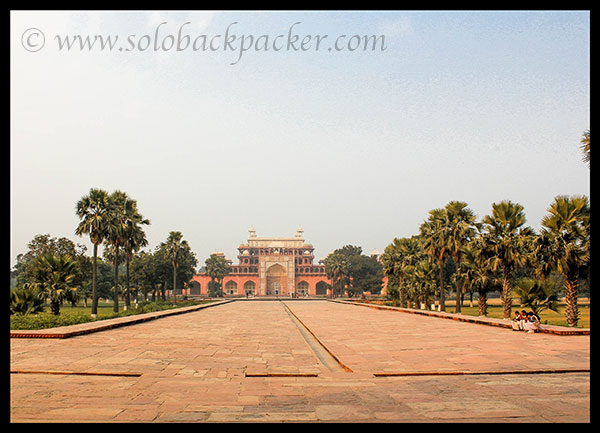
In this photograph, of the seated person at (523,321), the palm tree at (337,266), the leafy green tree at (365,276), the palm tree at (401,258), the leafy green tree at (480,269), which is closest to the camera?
the seated person at (523,321)

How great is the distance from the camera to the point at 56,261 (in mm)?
26234

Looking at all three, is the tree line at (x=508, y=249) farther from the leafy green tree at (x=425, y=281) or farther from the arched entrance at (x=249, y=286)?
the arched entrance at (x=249, y=286)

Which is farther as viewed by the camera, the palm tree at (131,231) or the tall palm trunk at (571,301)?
the palm tree at (131,231)

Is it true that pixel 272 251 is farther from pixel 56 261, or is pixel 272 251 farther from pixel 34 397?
pixel 34 397

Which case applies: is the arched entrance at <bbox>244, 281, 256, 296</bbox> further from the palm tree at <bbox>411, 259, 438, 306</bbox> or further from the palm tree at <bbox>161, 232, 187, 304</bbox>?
the palm tree at <bbox>411, 259, 438, 306</bbox>

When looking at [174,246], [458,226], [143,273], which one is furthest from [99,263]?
[458,226]

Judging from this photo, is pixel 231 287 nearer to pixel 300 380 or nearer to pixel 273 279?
pixel 273 279

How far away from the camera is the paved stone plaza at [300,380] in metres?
5.65

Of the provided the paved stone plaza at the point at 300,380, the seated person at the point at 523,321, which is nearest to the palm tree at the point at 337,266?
the seated person at the point at 523,321

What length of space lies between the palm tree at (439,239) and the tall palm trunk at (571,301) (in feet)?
42.4

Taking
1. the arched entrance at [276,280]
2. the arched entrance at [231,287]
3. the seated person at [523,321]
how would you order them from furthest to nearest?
the arched entrance at [276,280]
the arched entrance at [231,287]
the seated person at [523,321]

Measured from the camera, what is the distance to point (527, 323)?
51.4ft

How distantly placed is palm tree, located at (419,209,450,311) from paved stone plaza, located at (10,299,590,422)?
18.2 m

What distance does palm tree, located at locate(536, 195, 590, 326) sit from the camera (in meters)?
18.2
